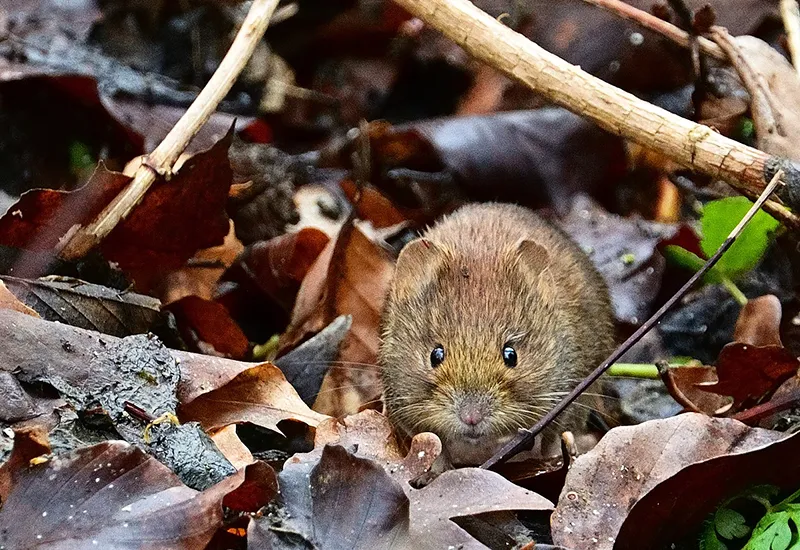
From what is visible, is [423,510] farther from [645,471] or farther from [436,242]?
[436,242]

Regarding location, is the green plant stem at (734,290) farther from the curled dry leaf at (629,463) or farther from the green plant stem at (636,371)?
the curled dry leaf at (629,463)

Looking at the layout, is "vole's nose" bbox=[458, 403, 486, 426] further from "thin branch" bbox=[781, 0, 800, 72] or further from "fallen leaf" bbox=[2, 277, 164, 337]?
"thin branch" bbox=[781, 0, 800, 72]

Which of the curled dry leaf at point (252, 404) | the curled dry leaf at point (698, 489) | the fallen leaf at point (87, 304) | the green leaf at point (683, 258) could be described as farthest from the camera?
the green leaf at point (683, 258)

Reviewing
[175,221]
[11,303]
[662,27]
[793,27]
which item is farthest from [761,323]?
[11,303]

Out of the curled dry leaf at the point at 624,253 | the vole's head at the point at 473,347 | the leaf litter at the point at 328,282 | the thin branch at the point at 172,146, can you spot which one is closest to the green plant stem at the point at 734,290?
the leaf litter at the point at 328,282

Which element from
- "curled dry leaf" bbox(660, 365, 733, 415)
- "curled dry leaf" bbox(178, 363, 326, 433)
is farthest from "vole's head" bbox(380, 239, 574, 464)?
"curled dry leaf" bbox(178, 363, 326, 433)
